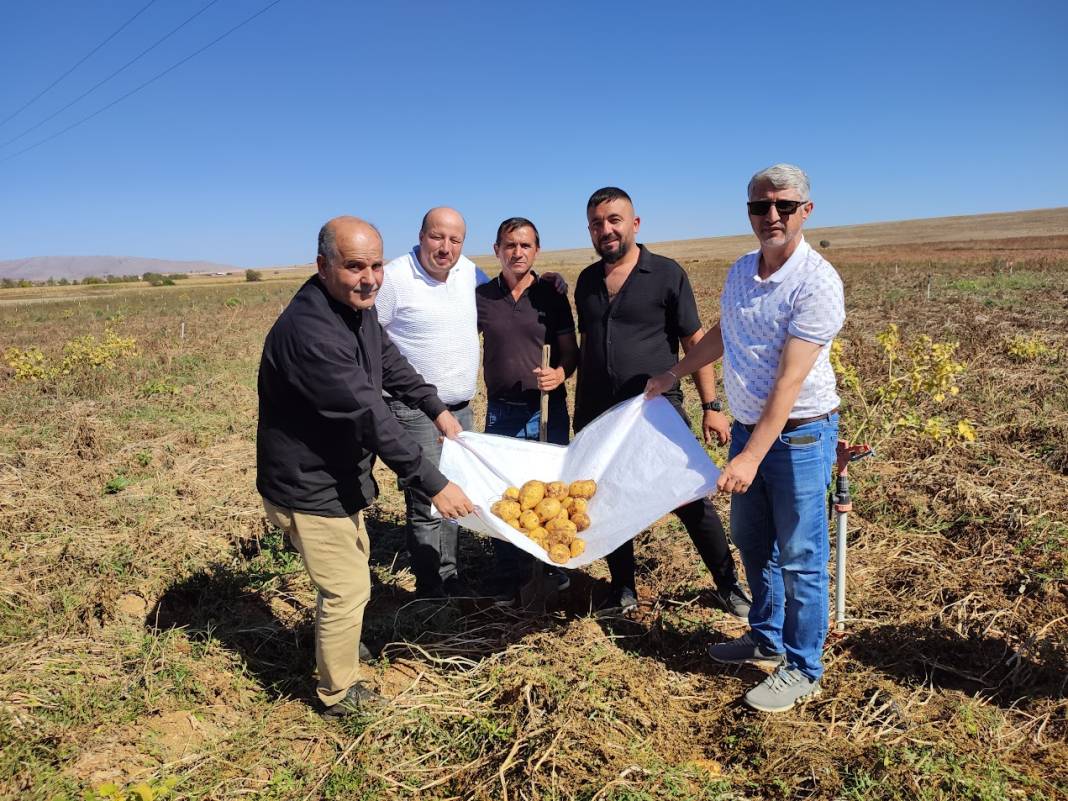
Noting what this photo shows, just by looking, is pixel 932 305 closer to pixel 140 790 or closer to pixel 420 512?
pixel 420 512

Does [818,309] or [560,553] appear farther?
[560,553]

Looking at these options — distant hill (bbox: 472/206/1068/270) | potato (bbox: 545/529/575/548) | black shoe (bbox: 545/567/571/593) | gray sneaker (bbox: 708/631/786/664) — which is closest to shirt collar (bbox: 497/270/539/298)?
potato (bbox: 545/529/575/548)

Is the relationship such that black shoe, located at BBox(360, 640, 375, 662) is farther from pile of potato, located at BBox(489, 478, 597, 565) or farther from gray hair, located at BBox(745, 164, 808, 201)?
gray hair, located at BBox(745, 164, 808, 201)

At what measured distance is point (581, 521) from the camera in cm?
320

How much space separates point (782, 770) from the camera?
8.22ft

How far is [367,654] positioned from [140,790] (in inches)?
→ 49.8

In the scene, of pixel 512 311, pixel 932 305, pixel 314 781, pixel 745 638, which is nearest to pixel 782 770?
pixel 745 638

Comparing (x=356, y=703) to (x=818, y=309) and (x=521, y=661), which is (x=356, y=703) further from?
(x=818, y=309)

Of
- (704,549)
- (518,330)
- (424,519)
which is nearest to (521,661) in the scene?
(424,519)

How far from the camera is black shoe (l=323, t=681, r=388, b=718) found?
2.95 meters

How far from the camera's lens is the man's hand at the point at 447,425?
137 inches

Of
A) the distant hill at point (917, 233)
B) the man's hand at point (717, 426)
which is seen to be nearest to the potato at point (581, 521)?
the man's hand at point (717, 426)

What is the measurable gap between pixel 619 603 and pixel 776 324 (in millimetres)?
2105

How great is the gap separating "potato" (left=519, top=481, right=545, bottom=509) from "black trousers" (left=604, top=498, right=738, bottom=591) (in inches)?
25.4
